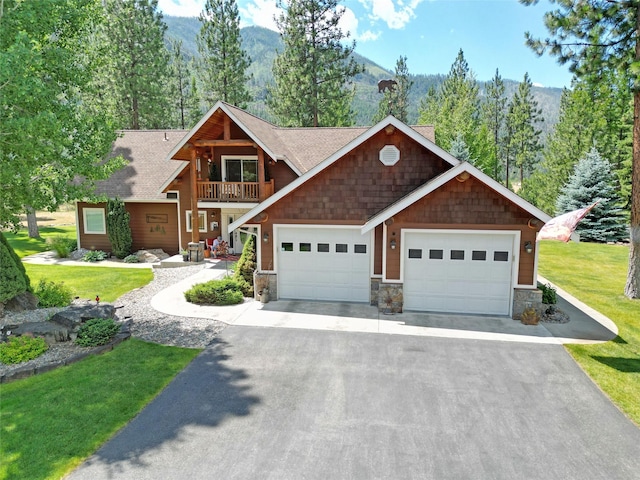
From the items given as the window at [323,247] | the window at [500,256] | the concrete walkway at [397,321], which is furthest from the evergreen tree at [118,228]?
the window at [500,256]

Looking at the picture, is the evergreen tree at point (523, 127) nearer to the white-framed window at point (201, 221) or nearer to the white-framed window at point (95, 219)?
the white-framed window at point (201, 221)

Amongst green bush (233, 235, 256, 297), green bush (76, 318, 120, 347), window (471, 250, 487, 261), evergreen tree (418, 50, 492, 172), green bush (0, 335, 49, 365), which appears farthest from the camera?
evergreen tree (418, 50, 492, 172)

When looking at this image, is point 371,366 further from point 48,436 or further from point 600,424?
point 48,436

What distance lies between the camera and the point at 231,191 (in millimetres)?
20734

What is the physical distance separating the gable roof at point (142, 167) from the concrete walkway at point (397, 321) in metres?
10.0

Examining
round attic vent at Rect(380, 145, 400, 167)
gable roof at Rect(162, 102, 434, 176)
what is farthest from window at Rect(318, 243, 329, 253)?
gable roof at Rect(162, 102, 434, 176)

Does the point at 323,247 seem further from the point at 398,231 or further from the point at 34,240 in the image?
the point at 34,240

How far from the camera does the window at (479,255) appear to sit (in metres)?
13.0

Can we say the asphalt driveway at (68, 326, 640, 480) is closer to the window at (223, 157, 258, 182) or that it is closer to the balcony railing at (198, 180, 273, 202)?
the balcony railing at (198, 180, 273, 202)

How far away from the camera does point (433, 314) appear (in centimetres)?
1340

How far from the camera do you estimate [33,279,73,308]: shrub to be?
1297 centimetres

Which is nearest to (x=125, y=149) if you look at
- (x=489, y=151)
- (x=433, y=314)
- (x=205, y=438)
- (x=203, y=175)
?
(x=203, y=175)

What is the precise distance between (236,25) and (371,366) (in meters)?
38.6

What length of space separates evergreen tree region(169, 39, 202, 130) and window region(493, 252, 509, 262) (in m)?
44.4
